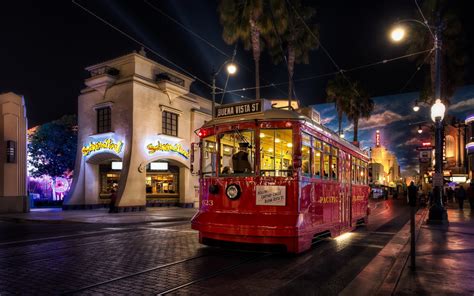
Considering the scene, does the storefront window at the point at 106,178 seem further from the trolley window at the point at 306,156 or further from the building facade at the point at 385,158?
the building facade at the point at 385,158

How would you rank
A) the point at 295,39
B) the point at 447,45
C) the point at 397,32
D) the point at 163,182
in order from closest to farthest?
the point at 397,32, the point at 447,45, the point at 295,39, the point at 163,182

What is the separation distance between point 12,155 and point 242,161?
67.4 feet

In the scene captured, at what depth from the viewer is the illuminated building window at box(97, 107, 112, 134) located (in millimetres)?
27781

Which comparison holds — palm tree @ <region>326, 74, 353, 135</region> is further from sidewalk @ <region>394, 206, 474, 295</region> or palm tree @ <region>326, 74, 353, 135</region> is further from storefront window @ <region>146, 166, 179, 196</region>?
sidewalk @ <region>394, 206, 474, 295</region>

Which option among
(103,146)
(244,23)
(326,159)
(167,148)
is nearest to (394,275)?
(326,159)

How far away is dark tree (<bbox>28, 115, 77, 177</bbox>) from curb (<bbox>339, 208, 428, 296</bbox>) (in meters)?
38.9

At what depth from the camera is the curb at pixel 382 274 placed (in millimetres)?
6469

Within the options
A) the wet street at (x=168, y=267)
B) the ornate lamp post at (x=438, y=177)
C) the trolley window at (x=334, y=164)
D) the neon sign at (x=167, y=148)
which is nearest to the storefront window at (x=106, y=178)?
the neon sign at (x=167, y=148)

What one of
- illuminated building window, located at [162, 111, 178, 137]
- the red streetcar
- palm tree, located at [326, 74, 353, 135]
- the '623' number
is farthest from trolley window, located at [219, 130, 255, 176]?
palm tree, located at [326, 74, 353, 135]

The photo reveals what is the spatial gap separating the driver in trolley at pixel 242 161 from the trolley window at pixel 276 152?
38 centimetres

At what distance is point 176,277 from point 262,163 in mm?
3426

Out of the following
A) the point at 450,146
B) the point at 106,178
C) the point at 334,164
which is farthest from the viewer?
the point at 450,146

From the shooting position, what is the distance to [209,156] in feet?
33.9

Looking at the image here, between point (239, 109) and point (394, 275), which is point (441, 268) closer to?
point (394, 275)
